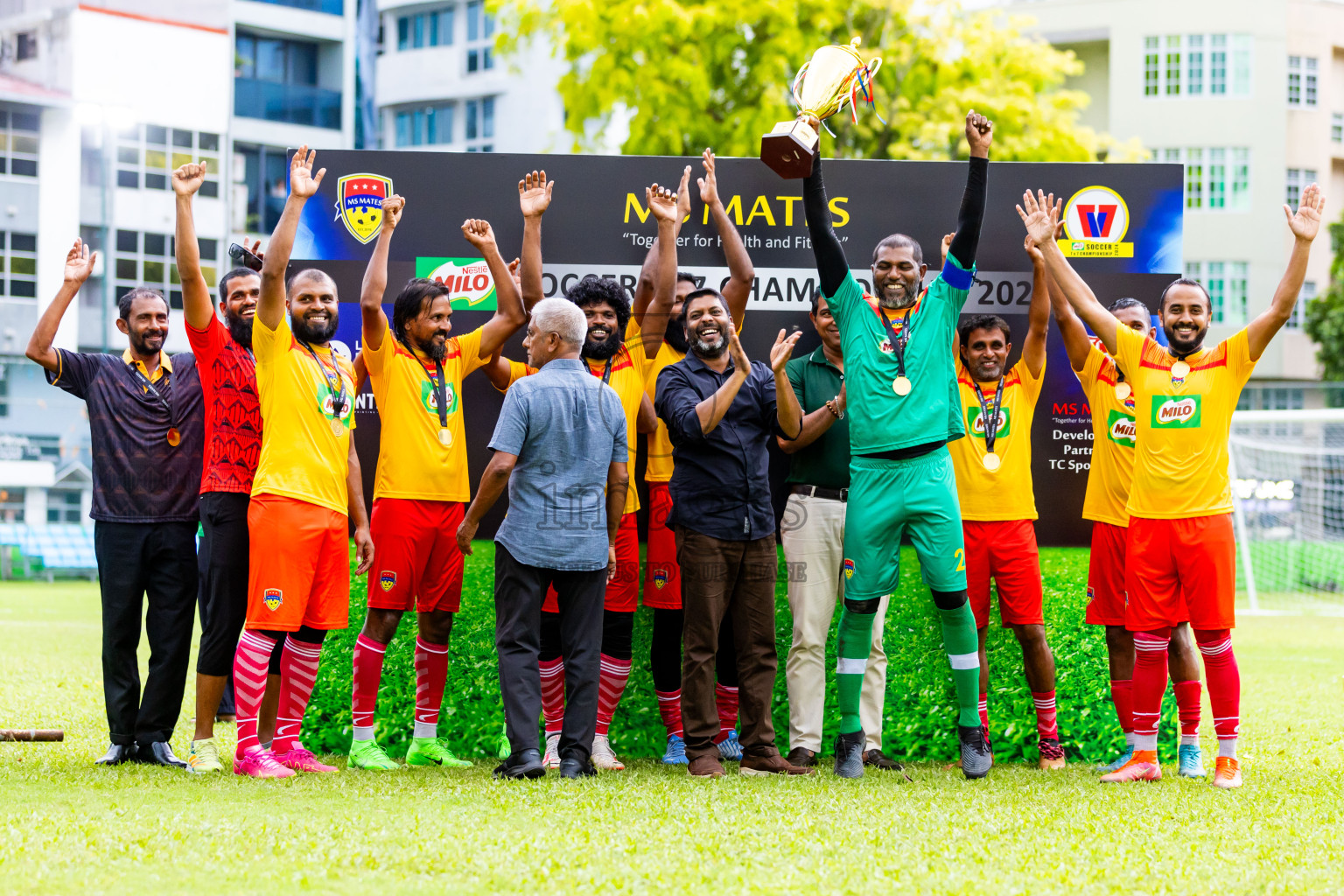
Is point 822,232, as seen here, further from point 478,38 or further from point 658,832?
point 478,38

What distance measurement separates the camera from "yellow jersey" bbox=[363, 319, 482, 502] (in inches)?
281

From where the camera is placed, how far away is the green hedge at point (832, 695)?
7762 mm

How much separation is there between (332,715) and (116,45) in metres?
34.3

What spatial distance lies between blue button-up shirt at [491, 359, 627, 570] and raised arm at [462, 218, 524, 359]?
2.59 feet

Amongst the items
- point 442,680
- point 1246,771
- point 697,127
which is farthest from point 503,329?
point 697,127

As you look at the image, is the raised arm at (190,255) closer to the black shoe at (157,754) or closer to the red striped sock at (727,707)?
the black shoe at (157,754)

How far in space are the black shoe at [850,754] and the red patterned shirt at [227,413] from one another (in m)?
3.31

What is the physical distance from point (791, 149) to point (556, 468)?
6.38 ft

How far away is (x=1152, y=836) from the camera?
5.30 metres

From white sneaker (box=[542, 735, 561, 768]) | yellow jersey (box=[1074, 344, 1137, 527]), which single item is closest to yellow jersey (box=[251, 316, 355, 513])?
white sneaker (box=[542, 735, 561, 768])

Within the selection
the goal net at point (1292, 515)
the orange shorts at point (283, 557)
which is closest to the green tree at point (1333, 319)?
the goal net at point (1292, 515)

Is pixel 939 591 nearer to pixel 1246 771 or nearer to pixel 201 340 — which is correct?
pixel 1246 771

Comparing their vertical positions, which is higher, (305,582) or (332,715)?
(305,582)

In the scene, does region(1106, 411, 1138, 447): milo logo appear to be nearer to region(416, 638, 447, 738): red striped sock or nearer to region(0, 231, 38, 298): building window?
region(416, 638, 447, 738): red striped sock
